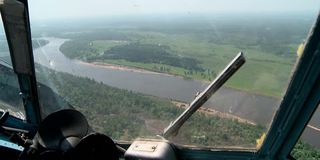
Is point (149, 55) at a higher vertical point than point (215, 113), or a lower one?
higher

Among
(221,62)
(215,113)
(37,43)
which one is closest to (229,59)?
(221,62)

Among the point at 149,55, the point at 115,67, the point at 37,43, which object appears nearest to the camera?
the point at 149,55

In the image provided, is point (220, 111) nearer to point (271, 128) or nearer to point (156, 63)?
point (271, 128)

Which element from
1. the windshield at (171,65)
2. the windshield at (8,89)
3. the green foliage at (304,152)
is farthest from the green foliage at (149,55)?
the windshield at (8,89)

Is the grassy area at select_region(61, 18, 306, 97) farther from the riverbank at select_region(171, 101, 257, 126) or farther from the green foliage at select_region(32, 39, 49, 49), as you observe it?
the green foliage at select_region(32, 39, 49, 49)

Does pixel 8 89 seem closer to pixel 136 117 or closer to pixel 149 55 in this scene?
pixel 136 117

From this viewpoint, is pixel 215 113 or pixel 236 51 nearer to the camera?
pixel 236 51

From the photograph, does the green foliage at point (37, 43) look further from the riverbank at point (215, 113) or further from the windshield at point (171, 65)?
the riverbank at point (215, 113)
